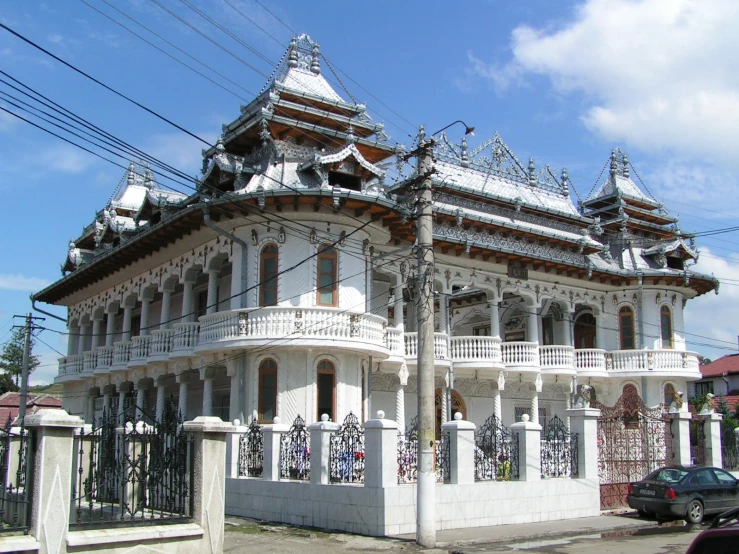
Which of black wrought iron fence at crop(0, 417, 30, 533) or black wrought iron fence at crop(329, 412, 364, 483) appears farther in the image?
black wrought iron fence at crop(329, 412, 364, 483)

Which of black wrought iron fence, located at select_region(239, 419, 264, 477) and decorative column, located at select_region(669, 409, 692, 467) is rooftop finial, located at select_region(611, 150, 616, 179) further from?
black wrought iron fence, located at select_region(239, 419, 264, 477)

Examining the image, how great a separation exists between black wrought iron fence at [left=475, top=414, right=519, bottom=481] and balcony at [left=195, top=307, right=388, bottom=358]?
19.8 feet

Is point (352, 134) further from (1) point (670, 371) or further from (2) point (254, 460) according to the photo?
(1) point (670, 371)

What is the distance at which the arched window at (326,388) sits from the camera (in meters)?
24.5

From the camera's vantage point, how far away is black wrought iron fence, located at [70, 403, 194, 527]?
36.3 feet

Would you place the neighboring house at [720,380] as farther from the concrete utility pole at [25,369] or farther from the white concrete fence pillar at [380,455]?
Result: the white concrete fence pillar at [380,455]

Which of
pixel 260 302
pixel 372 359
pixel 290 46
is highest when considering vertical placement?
pixel 290 46

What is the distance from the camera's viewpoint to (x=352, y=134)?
25719mm

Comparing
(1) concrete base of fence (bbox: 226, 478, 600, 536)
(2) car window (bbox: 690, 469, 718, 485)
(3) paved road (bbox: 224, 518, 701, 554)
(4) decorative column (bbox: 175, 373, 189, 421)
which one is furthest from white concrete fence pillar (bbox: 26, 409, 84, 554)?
(4) decorative column (bbox: 175, 373, 189, 421)

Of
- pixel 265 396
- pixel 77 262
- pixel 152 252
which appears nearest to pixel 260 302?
pixel 265 396

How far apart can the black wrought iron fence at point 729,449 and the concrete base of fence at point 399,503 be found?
8210 millimetres

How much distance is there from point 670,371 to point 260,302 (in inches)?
742

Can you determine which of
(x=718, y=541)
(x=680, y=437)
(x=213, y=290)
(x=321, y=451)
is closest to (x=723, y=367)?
(x=680, y=437)

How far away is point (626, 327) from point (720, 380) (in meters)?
30.5
